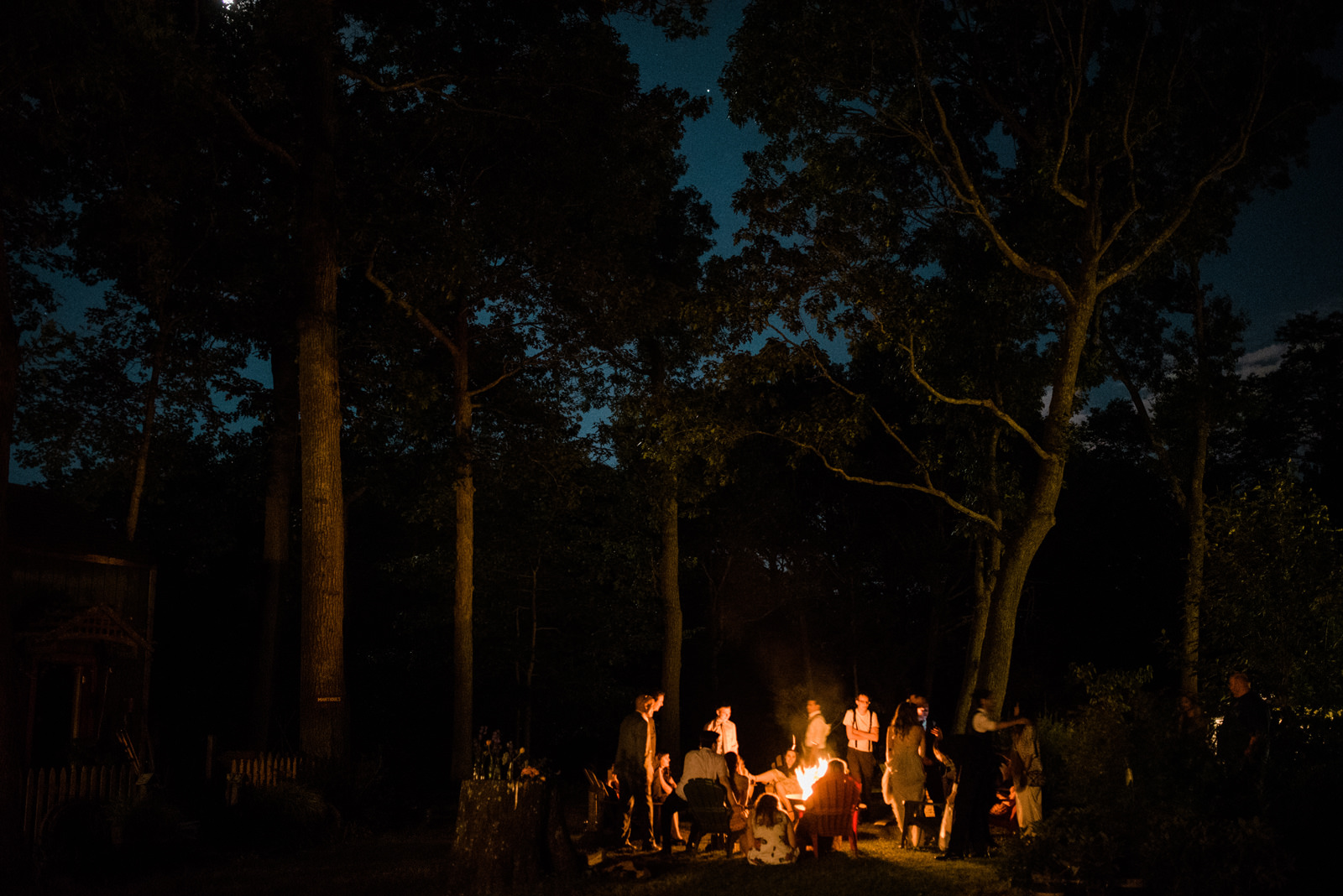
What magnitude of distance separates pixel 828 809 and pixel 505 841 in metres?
3.12

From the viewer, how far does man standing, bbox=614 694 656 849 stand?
1038cm

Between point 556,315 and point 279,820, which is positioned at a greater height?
point 556,315

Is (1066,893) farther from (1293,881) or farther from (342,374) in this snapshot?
(342,374)

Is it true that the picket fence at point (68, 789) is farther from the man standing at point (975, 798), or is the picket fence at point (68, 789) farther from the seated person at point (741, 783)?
the man standing at point (975, 798)

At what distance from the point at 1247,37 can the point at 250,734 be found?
2210cm

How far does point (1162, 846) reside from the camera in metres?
7.23

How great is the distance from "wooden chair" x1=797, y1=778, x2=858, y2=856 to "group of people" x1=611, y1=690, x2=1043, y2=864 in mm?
15

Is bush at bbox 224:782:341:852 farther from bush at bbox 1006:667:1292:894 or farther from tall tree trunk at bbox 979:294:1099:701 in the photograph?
tall tree trunk at bbox 979:294:1099:701

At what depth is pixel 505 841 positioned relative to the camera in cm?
855

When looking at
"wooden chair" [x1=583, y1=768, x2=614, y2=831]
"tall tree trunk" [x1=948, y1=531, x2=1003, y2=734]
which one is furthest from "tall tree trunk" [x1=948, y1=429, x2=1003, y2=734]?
"wooden chair" [x1=583, y1=768, x2=614, y2=831]

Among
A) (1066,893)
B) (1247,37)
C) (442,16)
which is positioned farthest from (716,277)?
(1066,893)

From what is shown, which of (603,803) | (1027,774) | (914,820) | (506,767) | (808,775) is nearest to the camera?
(506,767)

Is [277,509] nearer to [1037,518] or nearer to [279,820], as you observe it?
[279,820]

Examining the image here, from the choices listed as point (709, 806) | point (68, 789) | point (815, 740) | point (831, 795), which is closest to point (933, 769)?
point (815, 740)
